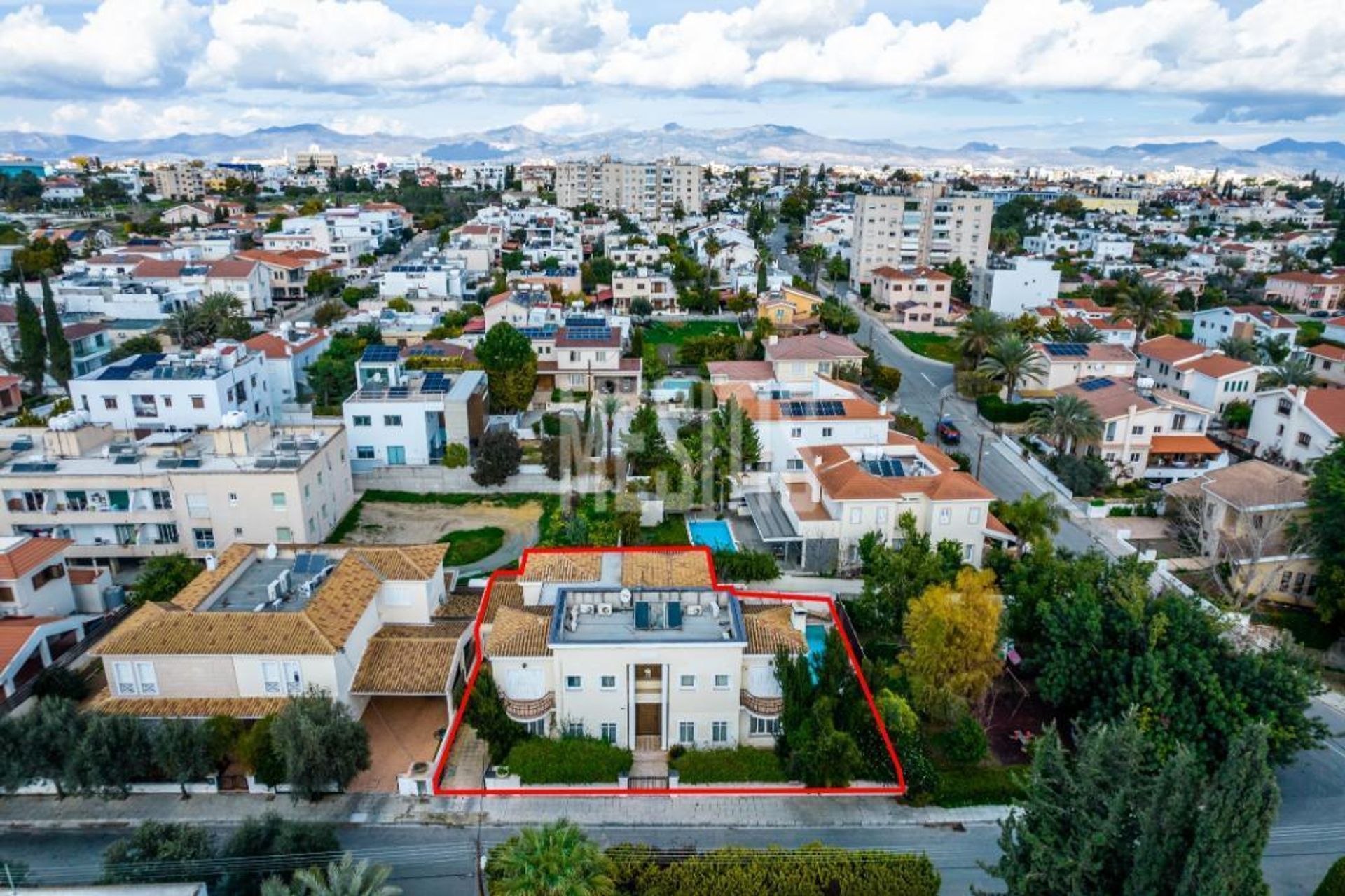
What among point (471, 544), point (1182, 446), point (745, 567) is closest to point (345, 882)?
point (745, 567)

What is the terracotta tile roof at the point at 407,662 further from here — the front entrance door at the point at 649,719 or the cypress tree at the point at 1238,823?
Result: the cypress tree at the point at 1238,823

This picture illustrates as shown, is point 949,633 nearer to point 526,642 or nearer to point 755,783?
point 755,783

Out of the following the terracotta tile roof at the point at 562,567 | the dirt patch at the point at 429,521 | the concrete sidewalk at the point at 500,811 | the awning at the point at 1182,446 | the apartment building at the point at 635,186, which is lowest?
the concrete sidewalk at the point at 500,811

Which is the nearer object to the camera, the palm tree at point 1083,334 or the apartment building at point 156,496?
the apartment building at point 156,496

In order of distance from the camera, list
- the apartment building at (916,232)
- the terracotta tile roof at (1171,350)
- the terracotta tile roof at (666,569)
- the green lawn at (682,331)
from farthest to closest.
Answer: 1. the apartment building at (916,232)
2. the green lawn at (682,331)
3. the terracotta tile roof at (1171,350)
4. the terracotta tile roof at (666,569)

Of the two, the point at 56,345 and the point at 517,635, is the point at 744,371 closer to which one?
the point at 517,635

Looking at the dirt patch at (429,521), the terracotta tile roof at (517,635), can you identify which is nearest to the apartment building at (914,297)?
the dirt patch at (429,521)

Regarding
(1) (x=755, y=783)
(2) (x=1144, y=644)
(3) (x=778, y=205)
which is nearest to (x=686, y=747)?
(1) (x=755, y=783)
